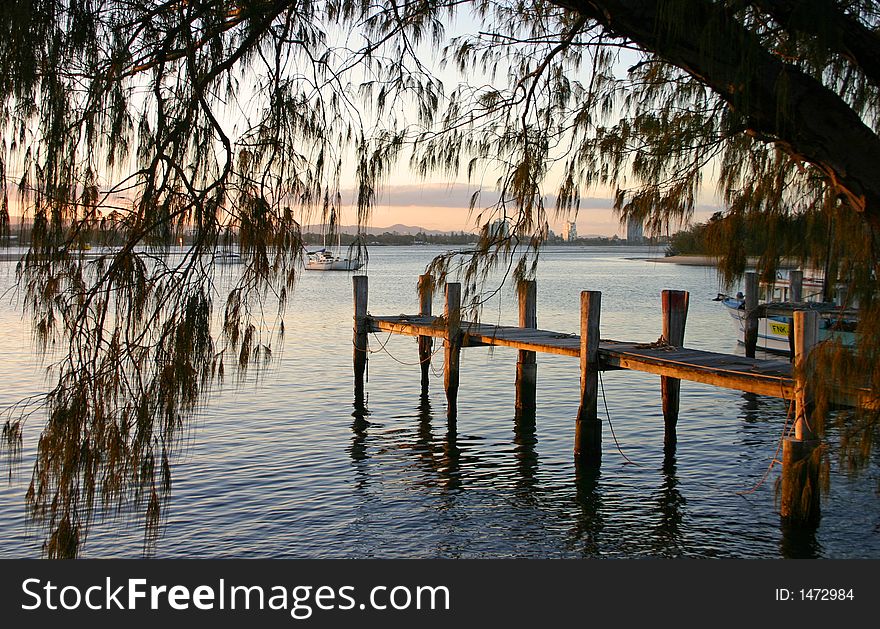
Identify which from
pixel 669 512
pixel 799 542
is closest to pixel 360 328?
pixel 669 512

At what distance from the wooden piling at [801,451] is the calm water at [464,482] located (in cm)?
31

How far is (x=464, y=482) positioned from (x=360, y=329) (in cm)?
543

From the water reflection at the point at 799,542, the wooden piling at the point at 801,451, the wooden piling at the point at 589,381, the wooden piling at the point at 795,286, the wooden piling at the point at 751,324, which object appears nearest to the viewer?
the wooden piling at the point at 801,451

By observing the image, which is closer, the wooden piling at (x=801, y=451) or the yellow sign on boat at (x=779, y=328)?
the wooden piling at (x=801, y=451)

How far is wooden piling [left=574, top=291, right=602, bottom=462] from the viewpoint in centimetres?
1112

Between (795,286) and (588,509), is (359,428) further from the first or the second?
(795,286)

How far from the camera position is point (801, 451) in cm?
821

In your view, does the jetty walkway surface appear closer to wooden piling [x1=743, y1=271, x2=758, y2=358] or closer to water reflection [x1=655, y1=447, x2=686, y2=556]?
water reflection [x1=655, y1=447, x2=686, y2=556]

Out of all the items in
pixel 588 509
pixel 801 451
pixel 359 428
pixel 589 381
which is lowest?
pixel 359 428

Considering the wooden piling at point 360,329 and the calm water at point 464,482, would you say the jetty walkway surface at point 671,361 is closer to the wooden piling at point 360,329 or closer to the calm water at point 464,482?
the calm water at point 464,482

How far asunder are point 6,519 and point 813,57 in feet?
28.6

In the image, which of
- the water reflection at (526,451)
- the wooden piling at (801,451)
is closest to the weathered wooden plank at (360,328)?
the water reflection at (526,451)

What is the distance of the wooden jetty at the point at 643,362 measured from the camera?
8.21m

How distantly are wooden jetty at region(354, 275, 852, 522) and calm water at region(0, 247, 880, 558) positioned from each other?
0.55m
